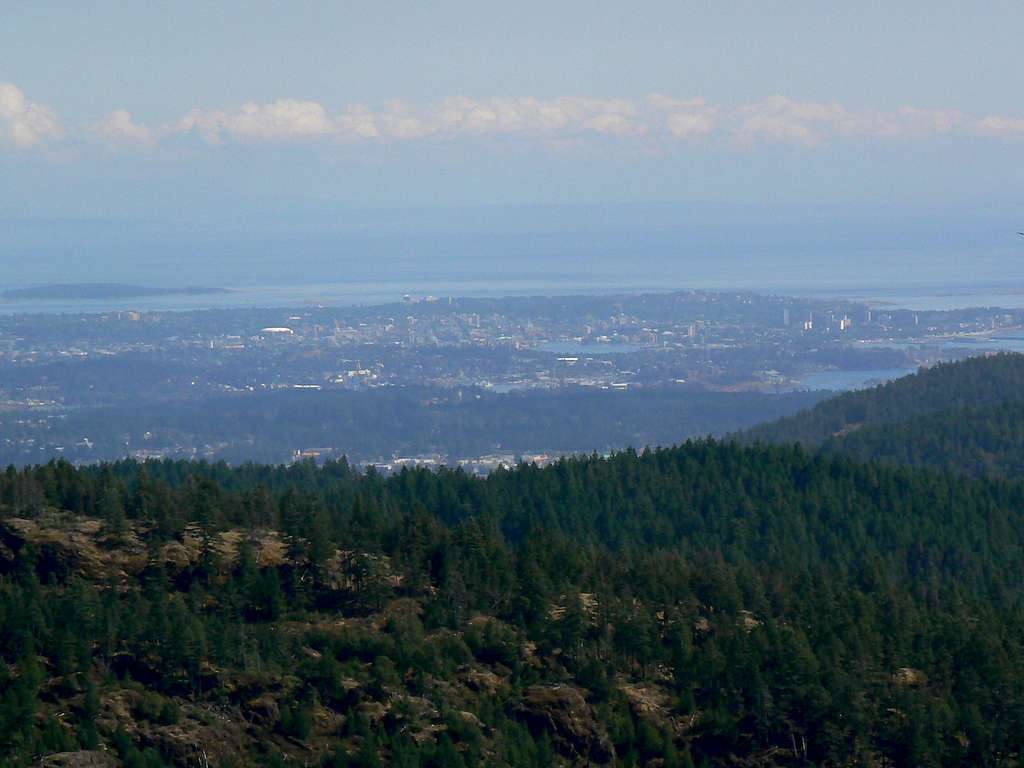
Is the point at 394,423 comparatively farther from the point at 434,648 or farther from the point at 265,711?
the point at 265,711

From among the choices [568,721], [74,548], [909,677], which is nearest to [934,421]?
[909,677]

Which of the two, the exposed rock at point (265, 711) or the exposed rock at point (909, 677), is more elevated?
the exposed rock at point (265, 711)

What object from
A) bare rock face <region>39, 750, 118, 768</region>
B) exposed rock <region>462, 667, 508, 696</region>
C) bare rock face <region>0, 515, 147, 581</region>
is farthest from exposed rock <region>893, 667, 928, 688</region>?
bare rock face <region>39, 750, 118, 768</region>

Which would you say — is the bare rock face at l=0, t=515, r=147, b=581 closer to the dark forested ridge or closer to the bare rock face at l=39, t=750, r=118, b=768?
the bare rock face at l=39, t=750, r=118, b=768

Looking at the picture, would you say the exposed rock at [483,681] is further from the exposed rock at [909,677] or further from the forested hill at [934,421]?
the forested hill at [934,421]

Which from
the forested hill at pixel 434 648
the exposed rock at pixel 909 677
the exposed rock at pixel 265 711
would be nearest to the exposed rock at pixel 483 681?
the forested hill at pixel 434 648

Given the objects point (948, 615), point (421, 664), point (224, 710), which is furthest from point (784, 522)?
point (224, 710)

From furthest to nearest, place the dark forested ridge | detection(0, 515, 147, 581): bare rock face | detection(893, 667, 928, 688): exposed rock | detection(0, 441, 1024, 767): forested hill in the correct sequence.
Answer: the dark forested ridge
detection(893, 667, 928, 688): exposed rock
detection(0, 515, 147, 581): bare rock face
detection(0, 441, 1024, 767): forested hill
